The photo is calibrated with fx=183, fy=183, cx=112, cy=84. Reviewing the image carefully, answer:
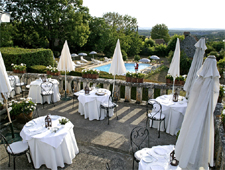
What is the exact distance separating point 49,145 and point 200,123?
3590 mm

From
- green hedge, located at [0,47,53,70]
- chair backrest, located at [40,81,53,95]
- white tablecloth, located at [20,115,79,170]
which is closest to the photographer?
white tablecloth, located at [20,115,79,170]

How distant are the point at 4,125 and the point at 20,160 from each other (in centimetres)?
210

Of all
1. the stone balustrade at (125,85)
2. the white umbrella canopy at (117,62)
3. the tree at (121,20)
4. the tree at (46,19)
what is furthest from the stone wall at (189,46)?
the white umbrella canopy at (117,62)

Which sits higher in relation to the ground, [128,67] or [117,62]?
[117,62]

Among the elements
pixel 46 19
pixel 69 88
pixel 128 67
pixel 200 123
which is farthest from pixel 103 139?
pixel 128 67

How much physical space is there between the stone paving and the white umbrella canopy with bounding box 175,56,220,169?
2.23 m

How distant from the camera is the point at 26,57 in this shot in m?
13.1

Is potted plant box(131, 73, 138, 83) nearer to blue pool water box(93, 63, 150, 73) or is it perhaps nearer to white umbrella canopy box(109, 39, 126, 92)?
white umbrella canopy box(109, 39, 126, 92)

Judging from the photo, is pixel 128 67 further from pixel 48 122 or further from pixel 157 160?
pixel 157 160

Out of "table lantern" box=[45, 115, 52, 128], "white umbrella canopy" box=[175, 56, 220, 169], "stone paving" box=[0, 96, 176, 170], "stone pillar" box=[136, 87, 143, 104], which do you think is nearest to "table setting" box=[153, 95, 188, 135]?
"stone paving" box=[0, 96, 176, 170]

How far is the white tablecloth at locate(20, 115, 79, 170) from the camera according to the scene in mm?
4668

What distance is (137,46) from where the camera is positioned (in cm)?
4312

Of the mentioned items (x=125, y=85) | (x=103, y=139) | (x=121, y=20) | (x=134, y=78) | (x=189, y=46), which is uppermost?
(x=121, y=20)

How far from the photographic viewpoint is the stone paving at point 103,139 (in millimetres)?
5020
